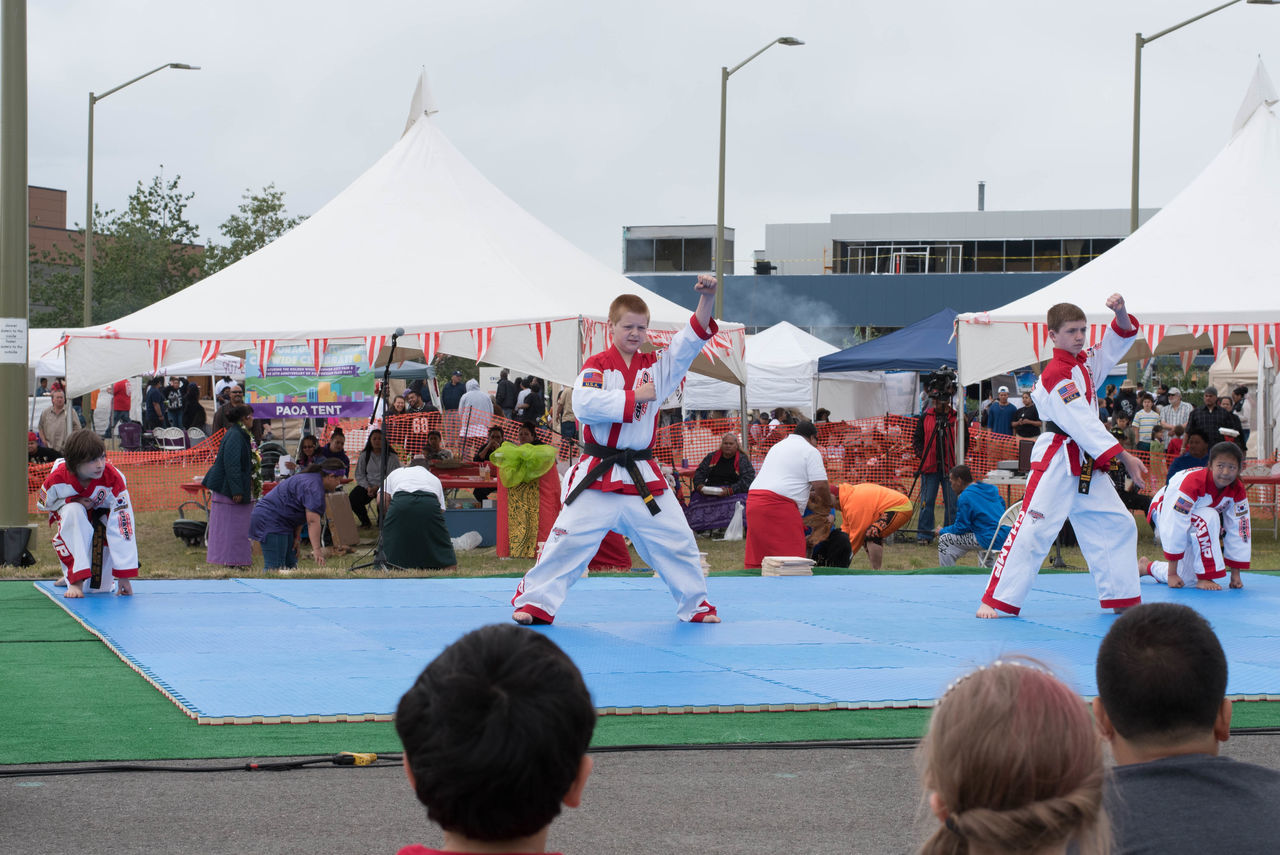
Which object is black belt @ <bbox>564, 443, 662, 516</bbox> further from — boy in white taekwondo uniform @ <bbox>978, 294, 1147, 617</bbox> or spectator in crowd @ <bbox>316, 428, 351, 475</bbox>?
spectator in crowd @ <bbox>316, 428, 351, 475</bbox>

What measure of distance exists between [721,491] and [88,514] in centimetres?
749

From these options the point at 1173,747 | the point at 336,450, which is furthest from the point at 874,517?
the point at 1173,747

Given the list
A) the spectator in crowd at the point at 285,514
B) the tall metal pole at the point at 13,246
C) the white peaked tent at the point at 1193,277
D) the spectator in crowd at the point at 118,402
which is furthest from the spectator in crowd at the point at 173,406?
the white peaked tent at the point at 1193,277

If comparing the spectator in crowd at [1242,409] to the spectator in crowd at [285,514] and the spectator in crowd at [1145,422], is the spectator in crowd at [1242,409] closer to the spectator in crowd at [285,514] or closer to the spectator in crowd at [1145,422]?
the spectator in crowd at [1145,422]

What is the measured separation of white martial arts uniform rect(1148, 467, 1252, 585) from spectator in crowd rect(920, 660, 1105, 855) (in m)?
8.51

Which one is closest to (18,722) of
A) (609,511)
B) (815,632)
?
(609,511)

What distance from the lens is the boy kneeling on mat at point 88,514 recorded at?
8.43 metres

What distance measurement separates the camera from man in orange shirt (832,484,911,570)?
38.6ft

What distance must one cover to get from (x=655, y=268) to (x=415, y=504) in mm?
43124

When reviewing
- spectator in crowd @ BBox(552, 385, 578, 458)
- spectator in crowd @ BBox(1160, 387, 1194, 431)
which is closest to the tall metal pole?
spectator in crowd @ BBox(552, 385, 578, 458)

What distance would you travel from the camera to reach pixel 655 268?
5394 centimetres

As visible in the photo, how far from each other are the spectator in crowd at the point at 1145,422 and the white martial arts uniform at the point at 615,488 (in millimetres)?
13713

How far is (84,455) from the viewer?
8.38 meters

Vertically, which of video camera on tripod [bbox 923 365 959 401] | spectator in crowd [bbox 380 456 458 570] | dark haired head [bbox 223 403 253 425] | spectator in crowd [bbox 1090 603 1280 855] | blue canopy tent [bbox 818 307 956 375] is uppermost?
blue canopy tent [bbox 818 307 956 375]
